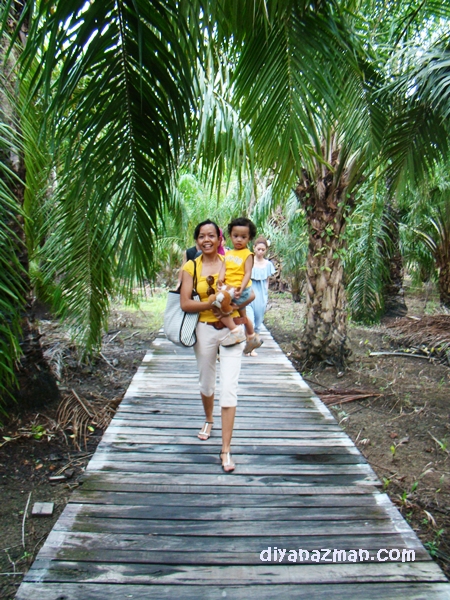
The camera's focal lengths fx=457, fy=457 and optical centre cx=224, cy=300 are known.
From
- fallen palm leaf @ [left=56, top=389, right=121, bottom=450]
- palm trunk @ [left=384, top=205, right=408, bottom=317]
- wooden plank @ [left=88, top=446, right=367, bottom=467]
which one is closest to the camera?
wooden plank @ [left=88, top=446, right=367, bottom=467]

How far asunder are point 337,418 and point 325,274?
222 centimetres

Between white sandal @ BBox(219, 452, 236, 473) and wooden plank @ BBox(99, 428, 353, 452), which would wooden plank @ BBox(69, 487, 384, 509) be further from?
wooden plank @ BBox(99, 428, 353, 452)

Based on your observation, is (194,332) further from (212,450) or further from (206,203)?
(206,203)

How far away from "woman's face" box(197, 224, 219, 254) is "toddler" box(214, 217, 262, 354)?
0.18m

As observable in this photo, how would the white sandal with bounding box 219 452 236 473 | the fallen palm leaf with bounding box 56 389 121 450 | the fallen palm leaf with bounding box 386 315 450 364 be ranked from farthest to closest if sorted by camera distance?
the fallen palm leaf with bounding box 386 315 450 364 < the fallen palm leaf with bounding box 56 389 121 450 < the white sandal with bounding box 219 452 236 473

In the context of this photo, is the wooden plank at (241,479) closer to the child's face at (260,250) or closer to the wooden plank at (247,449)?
the wooden plank at (247,449)

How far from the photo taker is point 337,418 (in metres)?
5.14

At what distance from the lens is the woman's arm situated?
3148 millimetres

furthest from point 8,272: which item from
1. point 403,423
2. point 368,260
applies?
point 368,260

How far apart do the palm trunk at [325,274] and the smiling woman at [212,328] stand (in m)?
3.52

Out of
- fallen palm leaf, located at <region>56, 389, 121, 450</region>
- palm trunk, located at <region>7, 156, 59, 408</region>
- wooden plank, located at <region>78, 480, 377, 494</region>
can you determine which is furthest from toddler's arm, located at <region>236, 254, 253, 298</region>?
fallen palm leaf, located at <region>56, 389, 121, 450</region>

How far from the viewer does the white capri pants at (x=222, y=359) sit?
313 cm

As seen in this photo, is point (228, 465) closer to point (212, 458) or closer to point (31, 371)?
point (212, 458)

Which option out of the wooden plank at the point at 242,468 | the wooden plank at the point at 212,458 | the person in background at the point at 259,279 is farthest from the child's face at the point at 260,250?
the wooden plank at the point at 242,468
